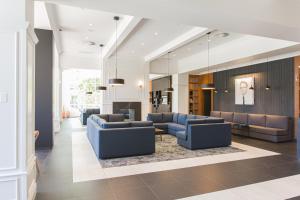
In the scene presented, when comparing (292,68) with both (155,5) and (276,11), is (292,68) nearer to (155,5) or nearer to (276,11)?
(276,11)

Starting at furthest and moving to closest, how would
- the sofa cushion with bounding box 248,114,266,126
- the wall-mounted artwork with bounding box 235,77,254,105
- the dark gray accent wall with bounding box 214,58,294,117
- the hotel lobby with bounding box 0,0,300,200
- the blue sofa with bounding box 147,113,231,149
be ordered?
the wall-mounted artwork with bounding box 235,77,254,105
the sofa cushion with bounding box 248,114,266,126
the dark gray accent wall with bounding box 214,58,294,117
the blue sofa with bounding box 147,113,231,149
the hotel lobby with bounding box 0,0,300,200

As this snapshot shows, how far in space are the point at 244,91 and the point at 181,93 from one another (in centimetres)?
380

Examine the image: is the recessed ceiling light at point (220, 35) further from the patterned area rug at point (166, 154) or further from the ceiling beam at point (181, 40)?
the patterned area rug at point (166, 154)

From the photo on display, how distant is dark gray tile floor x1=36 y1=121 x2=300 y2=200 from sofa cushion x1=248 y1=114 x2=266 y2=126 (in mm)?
3095

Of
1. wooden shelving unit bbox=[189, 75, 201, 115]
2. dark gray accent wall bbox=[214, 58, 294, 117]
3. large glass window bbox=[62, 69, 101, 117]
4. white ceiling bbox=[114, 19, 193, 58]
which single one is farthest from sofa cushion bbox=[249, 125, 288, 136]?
large glass window bbox=[62, 69, 101, 117]

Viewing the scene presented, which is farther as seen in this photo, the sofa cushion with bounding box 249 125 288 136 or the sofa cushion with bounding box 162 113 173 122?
the sofa cushion with bounding box 162 113 173 122

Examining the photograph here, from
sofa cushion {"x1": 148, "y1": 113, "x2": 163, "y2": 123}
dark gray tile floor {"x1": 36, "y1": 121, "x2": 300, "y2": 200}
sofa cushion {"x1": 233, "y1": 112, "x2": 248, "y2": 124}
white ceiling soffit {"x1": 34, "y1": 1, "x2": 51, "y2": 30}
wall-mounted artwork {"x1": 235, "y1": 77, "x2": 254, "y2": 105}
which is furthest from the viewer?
sofa cushion {"x1": 148, "y1": 113, "x2": 163, "y2": 123}

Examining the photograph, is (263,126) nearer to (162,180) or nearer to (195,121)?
(195,121)

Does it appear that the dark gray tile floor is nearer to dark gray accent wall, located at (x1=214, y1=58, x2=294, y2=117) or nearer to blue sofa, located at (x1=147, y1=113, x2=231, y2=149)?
blue sofa, located at (x1=147, y1=113, x2=231, y2=149)

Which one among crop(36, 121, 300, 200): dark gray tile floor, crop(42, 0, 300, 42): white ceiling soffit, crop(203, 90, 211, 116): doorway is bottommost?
crop(36, 121, 300, 200): dark gray tile floor

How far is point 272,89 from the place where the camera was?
26.2ft

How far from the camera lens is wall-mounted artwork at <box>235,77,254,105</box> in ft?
29.0

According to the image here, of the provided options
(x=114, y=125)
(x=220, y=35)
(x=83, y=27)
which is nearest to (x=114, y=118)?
Answer: (x=114, y=125)
